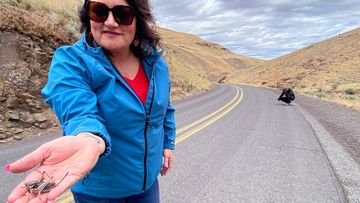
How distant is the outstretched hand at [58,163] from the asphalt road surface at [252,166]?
305 cm

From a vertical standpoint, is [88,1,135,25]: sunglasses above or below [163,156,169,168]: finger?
above

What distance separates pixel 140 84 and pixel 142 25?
44cm

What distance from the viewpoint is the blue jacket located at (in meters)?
1.49

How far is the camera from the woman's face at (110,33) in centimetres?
180

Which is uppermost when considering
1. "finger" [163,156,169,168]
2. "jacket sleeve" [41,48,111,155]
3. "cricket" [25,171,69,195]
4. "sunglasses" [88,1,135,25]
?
"sunglasses" [88,1,135,25]

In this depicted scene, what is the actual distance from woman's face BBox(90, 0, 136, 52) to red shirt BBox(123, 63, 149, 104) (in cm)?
17

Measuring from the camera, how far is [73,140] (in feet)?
4.16

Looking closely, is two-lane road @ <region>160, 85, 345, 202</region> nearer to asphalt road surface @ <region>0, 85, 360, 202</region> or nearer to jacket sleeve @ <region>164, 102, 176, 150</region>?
asphalt road surface @ <region>0, 85, 360, 202</region>

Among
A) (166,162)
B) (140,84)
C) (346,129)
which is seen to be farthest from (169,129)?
(346,129)

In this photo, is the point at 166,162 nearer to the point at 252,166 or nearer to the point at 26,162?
the point at 26,162

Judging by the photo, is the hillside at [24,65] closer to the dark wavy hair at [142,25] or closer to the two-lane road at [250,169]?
the two-lane road at [250,169]

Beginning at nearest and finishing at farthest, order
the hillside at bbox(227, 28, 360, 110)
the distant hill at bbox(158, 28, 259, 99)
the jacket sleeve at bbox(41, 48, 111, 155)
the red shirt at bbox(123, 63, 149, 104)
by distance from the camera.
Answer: the jacket sleeve at bbox(41, 48, 111, 155)
the red shirt at bbox(123, 63, 149, 104)
the distant hill at bbox(158, 28, 259, 99)
the hillside at bbox(227, 28, 360, 110)

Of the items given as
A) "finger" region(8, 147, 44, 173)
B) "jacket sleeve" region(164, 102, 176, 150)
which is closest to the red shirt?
"jacket sleeve" region(164, 102, 176, 150)

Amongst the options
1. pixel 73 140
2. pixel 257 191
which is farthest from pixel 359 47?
pixel 73 140
